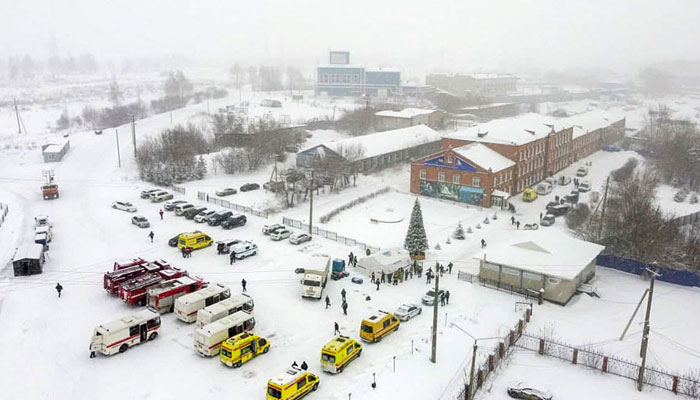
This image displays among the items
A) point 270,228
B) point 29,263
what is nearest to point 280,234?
point 270,228

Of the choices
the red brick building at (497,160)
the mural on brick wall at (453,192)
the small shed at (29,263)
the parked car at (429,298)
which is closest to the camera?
the parked car at (429,298)

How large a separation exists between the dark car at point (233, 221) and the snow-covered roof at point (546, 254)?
17414mm

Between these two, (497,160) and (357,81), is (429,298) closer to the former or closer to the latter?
(497,160)

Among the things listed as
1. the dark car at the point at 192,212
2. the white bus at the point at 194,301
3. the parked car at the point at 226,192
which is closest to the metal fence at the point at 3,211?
the dark car at the point at 192,212

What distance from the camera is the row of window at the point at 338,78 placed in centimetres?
11769

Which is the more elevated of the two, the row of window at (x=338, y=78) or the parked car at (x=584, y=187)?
the row of window at (x=338, y=78)

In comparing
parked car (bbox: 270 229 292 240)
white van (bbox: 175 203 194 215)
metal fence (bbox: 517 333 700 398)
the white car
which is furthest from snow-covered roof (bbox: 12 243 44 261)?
metal fence (bbox: 517 333 700 398)

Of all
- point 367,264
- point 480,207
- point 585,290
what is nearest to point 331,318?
point 367,264

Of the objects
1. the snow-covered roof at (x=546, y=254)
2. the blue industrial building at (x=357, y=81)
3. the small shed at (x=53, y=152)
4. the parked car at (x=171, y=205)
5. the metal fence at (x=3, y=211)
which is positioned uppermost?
the blue industrial building at (x=357, y=81)

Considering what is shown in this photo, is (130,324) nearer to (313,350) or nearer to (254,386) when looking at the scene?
(254,386)

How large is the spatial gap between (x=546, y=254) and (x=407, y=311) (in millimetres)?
9302

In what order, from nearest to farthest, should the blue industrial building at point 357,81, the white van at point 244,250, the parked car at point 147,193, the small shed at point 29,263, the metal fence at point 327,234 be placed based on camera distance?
the small shed at point 29,263
the white van at point 244,250
the metal fence at point 327,234
the parked car at point 147,193
the blue industrial building at point 357,81

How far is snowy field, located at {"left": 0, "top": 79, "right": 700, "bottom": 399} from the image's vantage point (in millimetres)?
19297

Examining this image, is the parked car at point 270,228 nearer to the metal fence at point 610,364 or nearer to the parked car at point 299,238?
the parked car at point 299,238
